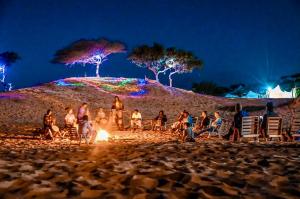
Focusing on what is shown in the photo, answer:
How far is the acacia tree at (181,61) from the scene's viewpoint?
60.5 metres

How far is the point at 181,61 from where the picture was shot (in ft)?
203

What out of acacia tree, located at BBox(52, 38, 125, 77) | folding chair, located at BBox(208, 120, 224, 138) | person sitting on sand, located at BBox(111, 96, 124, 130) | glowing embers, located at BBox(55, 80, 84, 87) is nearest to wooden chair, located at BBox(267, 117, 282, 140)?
folding chair, located at BBox(208, 120, 224, 138)

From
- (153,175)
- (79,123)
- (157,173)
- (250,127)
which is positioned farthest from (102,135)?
(153,175)

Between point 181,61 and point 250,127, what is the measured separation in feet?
164

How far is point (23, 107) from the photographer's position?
103 feet

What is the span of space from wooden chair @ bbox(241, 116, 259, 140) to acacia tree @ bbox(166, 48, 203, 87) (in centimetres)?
4796

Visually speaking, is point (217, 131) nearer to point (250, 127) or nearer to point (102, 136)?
point (250, 127)

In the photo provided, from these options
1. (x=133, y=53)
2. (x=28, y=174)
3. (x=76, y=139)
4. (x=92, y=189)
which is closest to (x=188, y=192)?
(x=92, y=189)

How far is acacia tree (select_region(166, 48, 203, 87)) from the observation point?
60.5 meters

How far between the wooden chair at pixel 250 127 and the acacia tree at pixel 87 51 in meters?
44.1

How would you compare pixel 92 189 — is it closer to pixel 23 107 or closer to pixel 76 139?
pixel 76 139

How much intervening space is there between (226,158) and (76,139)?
22.3ft

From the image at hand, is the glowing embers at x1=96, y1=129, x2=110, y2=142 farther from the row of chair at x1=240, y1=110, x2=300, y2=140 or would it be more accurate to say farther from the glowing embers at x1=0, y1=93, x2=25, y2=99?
the glowing embers at x1=0, y1=93, x2=25, y2=99

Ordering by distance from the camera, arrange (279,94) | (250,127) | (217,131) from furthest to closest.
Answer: (279,94) < (217,131) < (250,127)
